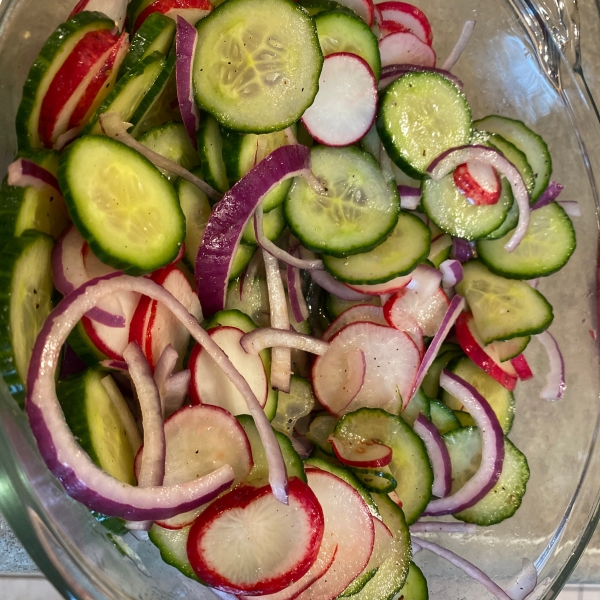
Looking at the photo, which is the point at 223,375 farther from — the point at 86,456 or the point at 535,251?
the point at 535,251

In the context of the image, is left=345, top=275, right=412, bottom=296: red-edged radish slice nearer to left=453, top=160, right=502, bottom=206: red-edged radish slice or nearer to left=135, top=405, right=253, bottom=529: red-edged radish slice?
left=453, top=160, right=502, bottom=206: red-edged radish slice

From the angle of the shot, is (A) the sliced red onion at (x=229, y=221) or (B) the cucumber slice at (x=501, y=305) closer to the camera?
(A) the sliced red onion at (x=229, y=221)

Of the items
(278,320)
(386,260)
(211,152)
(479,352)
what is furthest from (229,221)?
(479,352)

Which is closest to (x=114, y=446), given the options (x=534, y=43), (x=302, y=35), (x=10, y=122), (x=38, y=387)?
(x=38, y=387)

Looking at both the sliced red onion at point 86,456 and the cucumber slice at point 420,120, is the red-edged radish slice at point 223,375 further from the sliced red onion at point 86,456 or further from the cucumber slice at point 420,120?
the cucumber slice at point 420,120

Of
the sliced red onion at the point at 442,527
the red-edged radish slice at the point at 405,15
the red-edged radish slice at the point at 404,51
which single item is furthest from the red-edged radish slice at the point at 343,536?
the red-edged radish slice at the point at 405,15

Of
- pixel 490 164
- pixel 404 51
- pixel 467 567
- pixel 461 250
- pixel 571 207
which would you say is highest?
pixel 404 51
